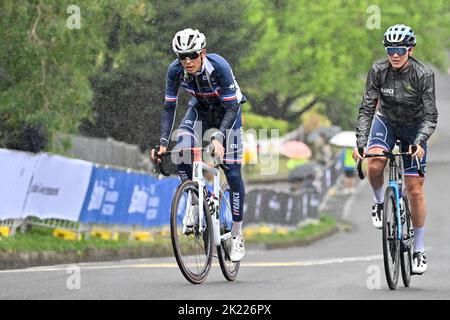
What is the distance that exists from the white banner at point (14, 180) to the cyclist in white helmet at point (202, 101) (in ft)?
26.3

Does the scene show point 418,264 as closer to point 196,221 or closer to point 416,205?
point 416,205

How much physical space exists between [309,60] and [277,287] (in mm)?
50955

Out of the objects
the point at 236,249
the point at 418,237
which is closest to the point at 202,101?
the point at 236,249

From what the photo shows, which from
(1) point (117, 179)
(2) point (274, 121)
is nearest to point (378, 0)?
(2) point (274, 121)

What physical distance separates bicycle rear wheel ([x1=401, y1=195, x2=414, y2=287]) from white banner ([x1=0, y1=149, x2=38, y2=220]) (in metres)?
8.92

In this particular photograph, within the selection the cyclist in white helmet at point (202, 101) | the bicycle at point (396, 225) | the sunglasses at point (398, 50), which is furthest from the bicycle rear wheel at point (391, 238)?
the cyclist in white helmet at point (202, 101)

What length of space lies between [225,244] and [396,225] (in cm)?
178

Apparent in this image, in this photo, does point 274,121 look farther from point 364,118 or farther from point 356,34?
point 364,118

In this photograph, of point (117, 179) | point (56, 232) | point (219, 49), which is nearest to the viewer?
point (56, 232)

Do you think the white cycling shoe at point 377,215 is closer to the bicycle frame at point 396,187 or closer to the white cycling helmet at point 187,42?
the bicycle frame at point 396,187

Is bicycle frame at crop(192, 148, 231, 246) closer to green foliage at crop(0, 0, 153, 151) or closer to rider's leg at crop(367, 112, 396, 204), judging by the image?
rider's leg at crop(367, 112, 396, 204)

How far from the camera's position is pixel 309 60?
62.1 meters

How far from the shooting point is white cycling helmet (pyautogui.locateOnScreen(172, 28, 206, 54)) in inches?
449
